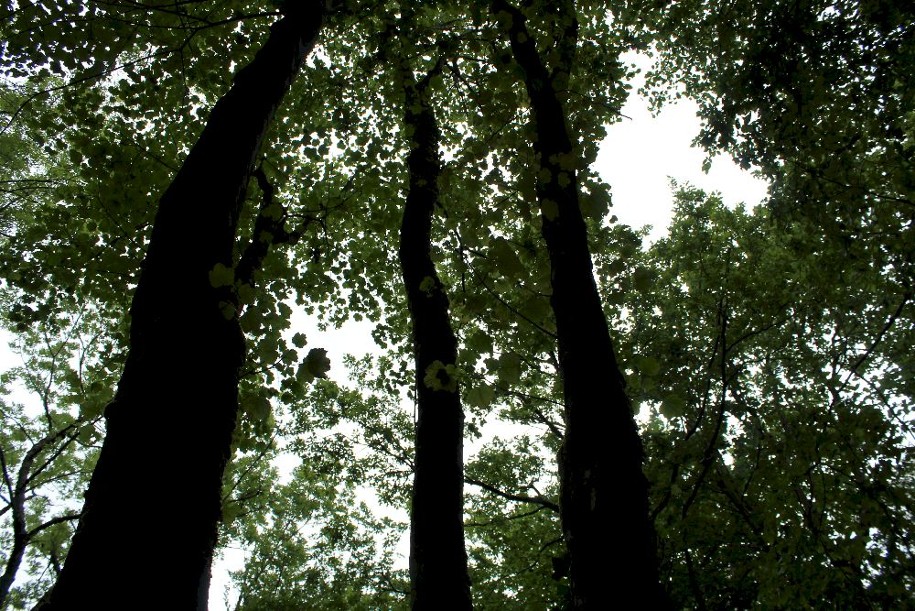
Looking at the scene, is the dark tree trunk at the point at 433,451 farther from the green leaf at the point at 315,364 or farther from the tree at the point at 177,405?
the tree at the point at 177,405

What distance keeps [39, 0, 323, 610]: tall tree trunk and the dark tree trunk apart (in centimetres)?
107

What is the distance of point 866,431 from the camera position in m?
4.93

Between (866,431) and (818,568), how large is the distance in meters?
1.55

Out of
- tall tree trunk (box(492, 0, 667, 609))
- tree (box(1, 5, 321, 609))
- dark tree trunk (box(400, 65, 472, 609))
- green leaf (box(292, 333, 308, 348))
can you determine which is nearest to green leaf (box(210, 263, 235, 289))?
tree (box(1, 5, 321, 609))

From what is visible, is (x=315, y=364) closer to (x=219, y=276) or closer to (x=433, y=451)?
(x=219, y=276)

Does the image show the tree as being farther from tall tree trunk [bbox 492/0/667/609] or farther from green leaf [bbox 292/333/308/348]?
tall tree trunk [bbox 492/0/667/609]

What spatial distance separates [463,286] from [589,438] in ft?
4.89

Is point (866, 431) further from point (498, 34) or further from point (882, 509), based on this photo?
point (498, 34)

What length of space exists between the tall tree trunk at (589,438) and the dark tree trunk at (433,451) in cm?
82

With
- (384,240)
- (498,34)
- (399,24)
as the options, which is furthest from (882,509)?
(384,240)

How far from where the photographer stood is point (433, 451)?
4172mm

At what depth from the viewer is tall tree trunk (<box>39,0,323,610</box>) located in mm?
1477

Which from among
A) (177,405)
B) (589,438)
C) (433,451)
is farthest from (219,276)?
(433,451)

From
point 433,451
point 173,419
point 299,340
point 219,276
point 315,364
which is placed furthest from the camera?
point 433,451
